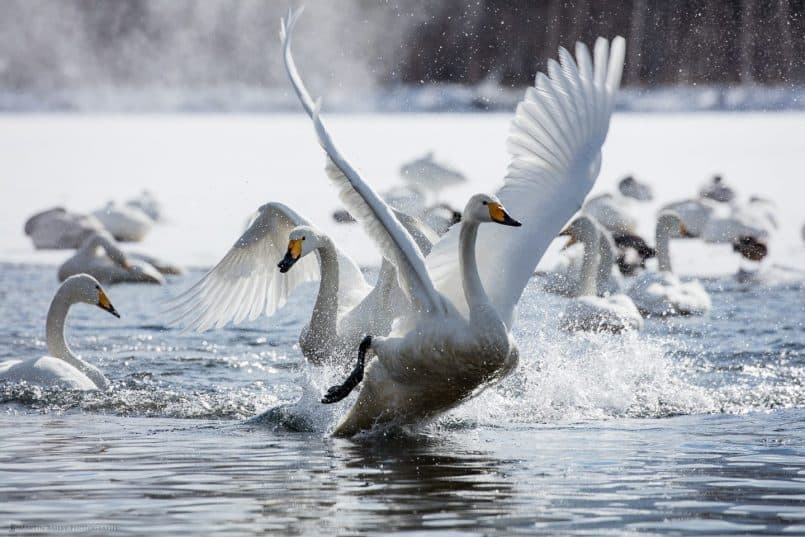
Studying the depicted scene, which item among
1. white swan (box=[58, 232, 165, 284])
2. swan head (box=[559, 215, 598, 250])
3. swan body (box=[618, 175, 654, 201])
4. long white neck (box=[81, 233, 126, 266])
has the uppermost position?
swan body (box=[618, 175, 654, 201])

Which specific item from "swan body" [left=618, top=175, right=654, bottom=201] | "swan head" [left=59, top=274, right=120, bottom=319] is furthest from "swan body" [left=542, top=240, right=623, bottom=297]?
"swan body" [left=618, top=175, right=654, bottom=201]

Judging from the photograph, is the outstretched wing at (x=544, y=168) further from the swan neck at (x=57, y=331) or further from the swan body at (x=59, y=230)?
the swan body at (x=59, y=230)

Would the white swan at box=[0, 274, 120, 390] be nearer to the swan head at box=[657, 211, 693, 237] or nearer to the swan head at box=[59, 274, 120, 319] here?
the swan head at box=[59, 274, 120, 319]

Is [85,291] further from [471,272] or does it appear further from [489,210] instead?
[489,210]

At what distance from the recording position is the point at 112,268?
13.0 m

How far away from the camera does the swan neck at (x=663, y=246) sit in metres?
12.3

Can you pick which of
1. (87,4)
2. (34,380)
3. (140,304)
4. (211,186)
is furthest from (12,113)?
(34,380)

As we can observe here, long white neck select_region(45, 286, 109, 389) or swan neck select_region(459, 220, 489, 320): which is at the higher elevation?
swan neck select_region(459, 220, 489, 320)

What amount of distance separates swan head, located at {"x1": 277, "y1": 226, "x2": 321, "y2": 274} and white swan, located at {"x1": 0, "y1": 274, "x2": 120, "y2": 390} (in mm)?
1487

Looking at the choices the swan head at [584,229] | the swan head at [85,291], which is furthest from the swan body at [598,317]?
the swan head at [85,291]

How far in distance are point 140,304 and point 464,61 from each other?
17.3 m

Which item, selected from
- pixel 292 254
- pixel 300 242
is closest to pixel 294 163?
pixel 300 242

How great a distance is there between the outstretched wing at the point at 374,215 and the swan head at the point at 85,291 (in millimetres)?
2895

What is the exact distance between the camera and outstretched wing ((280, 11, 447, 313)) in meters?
6.36
